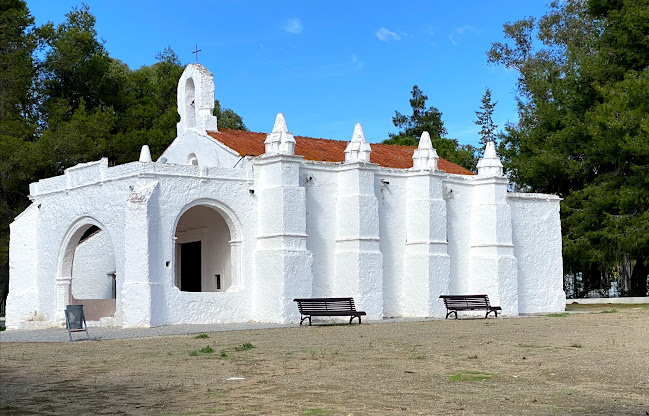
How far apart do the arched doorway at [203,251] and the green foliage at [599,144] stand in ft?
48.5

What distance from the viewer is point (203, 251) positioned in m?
27.6

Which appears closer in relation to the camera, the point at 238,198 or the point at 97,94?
the point at 238,198

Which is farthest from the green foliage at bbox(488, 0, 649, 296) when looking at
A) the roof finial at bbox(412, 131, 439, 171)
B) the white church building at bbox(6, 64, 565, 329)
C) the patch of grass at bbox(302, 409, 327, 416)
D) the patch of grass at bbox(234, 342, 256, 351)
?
the patch of grass at bbox(302, 409, 327, 416)

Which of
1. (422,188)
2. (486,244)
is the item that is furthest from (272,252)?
(486,244)

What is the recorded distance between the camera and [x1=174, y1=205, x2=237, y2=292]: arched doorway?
26859 mm

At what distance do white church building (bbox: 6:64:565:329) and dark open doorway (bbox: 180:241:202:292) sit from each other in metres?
0.05

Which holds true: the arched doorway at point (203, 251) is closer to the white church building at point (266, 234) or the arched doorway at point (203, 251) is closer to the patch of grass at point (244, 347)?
the white church building at point (266, 234)

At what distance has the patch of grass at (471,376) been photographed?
11.4m

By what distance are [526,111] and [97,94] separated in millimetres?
20283

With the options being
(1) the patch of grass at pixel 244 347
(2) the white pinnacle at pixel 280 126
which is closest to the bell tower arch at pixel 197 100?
(2) the white pinnacle at pixel 280 126

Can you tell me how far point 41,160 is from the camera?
1316 inches

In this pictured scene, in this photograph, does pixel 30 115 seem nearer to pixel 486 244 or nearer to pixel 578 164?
pixel 486 244

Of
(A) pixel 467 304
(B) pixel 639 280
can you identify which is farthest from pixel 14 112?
(B) pixel 639 280

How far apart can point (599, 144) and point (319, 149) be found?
1227 cm
